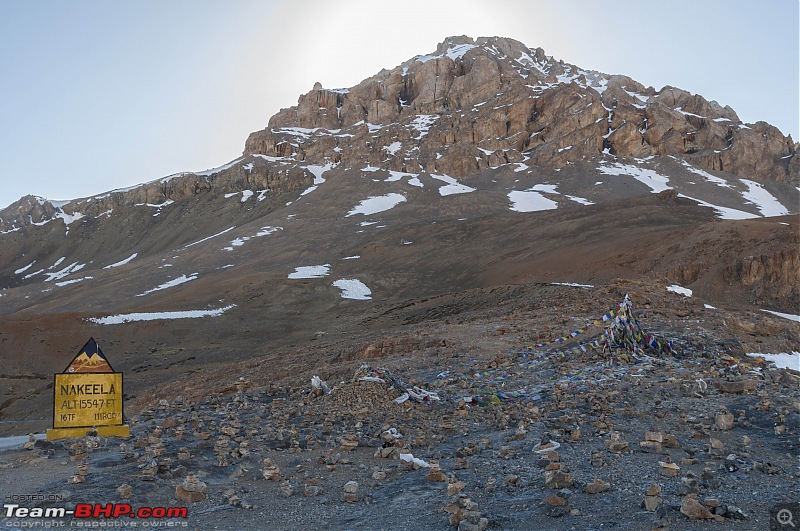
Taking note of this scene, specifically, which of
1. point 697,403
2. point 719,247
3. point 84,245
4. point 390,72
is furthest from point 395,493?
point 390,72

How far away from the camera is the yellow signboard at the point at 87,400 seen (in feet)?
34.8

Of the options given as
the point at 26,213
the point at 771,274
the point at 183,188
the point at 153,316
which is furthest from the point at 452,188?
the point at 26,213

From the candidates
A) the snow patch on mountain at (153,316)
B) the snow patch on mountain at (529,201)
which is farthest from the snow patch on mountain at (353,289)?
the snow patch on mountain at (529,201)

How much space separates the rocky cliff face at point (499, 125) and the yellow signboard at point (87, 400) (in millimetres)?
125519

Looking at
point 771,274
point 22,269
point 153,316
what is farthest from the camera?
point 22,269

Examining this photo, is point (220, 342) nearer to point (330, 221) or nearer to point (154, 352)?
point (154, 352)

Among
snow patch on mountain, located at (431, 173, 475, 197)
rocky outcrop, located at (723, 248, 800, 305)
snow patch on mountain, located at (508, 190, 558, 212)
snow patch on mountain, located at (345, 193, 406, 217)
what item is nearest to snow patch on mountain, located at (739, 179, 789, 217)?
snow patch on mountain, located at (508, 190, 558, 212)

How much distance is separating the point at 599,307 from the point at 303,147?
5550 inches

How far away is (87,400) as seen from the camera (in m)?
10.8

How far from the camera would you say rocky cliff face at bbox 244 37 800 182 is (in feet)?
446

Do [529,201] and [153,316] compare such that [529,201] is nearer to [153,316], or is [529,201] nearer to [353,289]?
[353,289]

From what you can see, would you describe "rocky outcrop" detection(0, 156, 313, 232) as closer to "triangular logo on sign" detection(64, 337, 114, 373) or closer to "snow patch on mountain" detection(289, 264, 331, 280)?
"snow patch on mountain" detection(289, 264, 331, 280)

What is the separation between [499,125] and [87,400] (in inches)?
5722

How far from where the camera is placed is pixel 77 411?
10.7 meters
